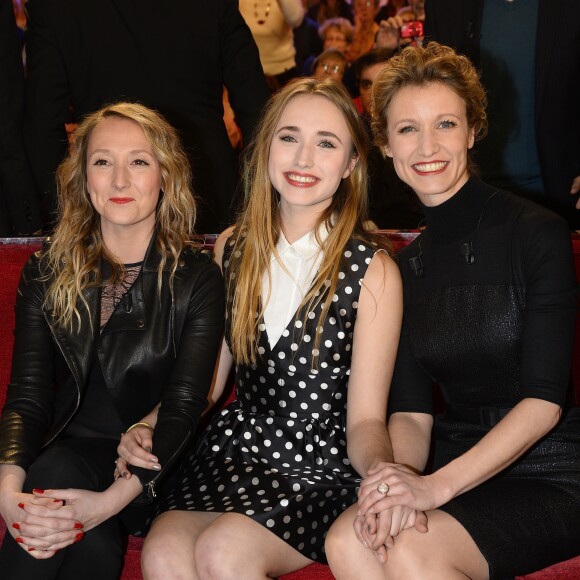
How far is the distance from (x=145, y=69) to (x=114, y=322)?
110 centimetres

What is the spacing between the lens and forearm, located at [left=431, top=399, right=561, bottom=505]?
6.45 feet

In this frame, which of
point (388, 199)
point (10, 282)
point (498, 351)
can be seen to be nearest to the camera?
point (498, 351)

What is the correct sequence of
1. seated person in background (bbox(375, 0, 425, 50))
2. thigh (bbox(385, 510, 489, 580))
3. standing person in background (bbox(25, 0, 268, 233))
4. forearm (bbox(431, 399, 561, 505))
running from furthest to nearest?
seated person in background (bbox(375, 0, 425, 50))
standing person in background (bbox(25, 0, 268, 233))
forearm (bbox(431, 399, 561, 505))
thigh (bbox(385, 510, 489, 580))

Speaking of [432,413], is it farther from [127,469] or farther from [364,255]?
[127,469]

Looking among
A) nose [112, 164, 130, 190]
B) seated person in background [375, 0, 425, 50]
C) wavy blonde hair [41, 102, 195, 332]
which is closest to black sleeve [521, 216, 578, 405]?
wavy blonde hair [41, 102, 195, 332]

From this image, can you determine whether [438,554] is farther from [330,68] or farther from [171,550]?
[330,68]

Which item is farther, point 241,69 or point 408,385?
point 241,69

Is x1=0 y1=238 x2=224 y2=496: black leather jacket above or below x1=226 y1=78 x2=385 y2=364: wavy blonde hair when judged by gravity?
below

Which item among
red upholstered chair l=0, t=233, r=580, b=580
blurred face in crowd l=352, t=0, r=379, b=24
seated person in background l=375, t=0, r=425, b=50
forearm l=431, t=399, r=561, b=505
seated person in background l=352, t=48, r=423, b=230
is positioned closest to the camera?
forearm l=431, t=399, r=561, b=505

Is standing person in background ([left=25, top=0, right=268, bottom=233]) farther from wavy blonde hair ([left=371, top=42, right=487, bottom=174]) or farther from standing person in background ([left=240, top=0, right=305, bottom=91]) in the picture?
standing person in background ([left=240, top=0, right=305, bottom=91])

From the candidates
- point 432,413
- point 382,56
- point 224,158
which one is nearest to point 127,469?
point 432,413

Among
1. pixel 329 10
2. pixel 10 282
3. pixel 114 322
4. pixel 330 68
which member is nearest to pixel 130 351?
pixel 114 322

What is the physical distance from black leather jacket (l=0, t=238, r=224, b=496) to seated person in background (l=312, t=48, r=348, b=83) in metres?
3.20

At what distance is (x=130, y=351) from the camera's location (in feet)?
7.66
